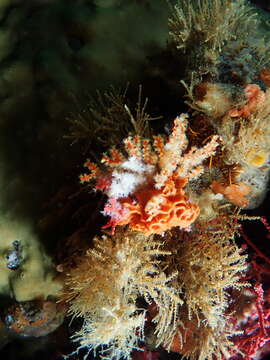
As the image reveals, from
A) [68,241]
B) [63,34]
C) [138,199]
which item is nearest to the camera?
[138,199]

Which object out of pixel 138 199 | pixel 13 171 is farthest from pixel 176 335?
pixel 13 171

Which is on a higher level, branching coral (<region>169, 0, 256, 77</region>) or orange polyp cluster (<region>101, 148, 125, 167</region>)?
branching coral (<region>169, 0, 256, 77</region>)

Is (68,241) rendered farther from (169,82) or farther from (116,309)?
(169,82)

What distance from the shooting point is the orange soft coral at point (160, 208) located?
230cm

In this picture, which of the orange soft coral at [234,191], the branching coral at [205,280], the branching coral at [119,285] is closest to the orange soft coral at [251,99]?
the orange soft coral at [234,191]

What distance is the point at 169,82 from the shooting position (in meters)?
3.31

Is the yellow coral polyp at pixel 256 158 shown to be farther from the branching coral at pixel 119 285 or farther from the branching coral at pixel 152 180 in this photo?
the branching coral at pixel 119 285

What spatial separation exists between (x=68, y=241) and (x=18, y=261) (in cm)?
64

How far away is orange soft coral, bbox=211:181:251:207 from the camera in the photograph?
2771 mm

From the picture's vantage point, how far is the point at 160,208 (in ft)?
7.59

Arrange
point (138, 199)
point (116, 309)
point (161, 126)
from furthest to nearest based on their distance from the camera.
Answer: point (161, 126) < point (116, 309) < point (138, 199)

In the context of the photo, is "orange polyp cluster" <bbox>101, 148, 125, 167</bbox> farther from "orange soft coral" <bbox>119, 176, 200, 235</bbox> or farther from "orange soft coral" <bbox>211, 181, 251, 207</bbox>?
"orange soft coral" <bbox>211, 181, 251, 207</bbox>

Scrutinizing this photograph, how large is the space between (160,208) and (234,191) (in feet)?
2.75

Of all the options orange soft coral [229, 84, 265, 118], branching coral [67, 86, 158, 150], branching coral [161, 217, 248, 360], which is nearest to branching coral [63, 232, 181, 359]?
branching coral [161, 217, 248, 360]
